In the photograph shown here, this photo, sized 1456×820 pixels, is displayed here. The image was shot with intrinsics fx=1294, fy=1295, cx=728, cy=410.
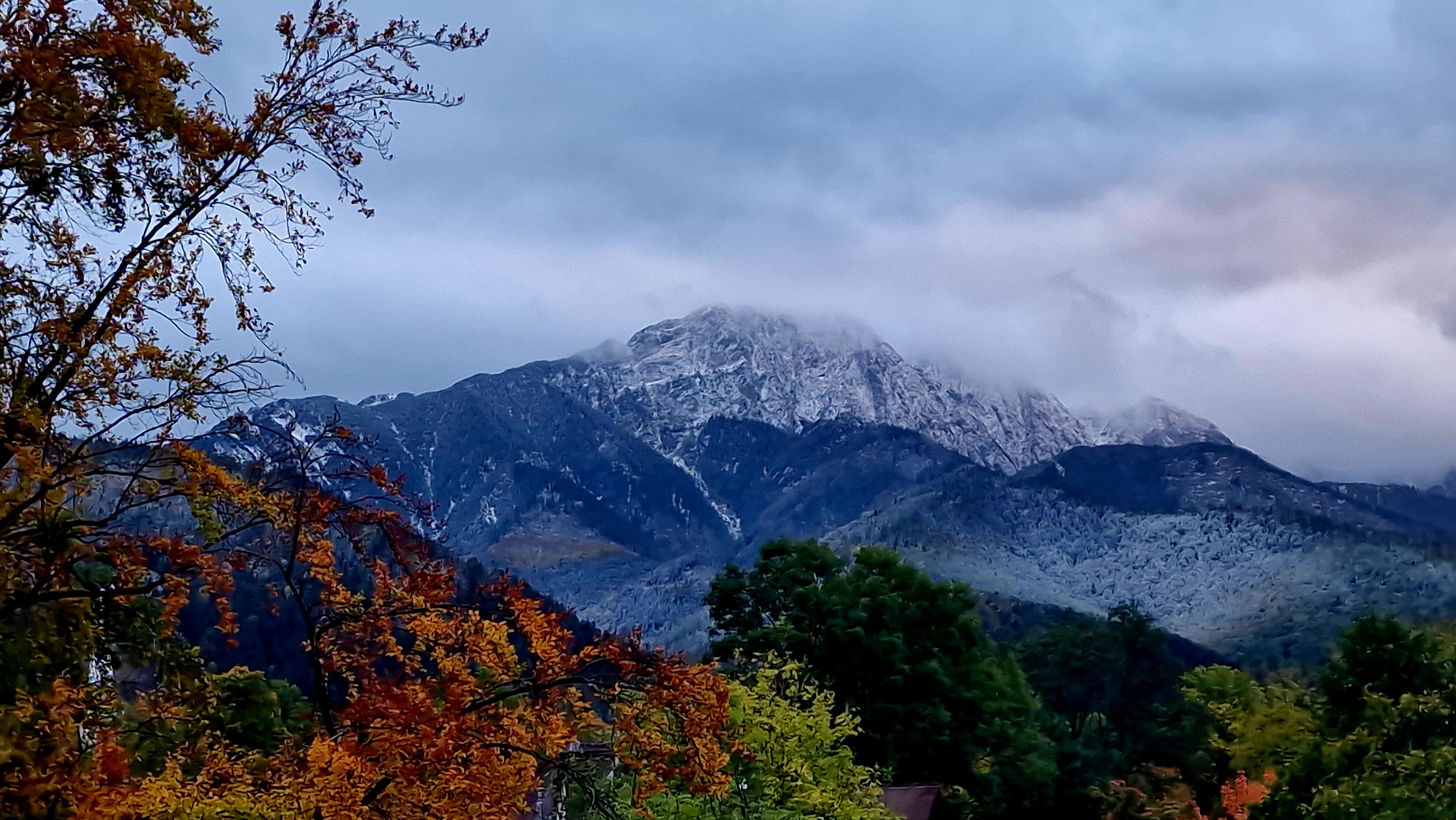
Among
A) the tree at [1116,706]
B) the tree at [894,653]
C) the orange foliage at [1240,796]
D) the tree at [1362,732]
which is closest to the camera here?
→ the tree at [1362,732]

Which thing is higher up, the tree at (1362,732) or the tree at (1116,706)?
the tree at (1362,732)

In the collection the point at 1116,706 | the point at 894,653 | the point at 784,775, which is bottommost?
the point at 1116,706

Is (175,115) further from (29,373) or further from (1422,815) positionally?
(1422,815)

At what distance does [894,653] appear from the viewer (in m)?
40.2

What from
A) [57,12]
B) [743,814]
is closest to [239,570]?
[57,12]

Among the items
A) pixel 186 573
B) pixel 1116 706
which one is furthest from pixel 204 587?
pixel 1116 706

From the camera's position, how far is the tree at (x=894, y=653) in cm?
4028

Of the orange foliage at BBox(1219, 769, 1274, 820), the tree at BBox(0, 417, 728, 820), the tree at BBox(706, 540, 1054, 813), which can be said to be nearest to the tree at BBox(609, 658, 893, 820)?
the tree at BBox(0, 417, 728, 820)

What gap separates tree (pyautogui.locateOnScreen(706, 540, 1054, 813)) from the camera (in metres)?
40.3

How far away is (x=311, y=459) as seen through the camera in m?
9.67

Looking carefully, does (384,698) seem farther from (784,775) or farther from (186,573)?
(784,775)

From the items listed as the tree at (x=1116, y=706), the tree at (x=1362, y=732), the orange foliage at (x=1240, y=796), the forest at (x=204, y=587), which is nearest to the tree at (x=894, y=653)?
the orange foliage at (x=1240, y=796)

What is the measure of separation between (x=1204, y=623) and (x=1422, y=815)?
630ft

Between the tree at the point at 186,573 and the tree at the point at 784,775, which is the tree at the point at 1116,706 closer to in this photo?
the tree at the point at 784,775
